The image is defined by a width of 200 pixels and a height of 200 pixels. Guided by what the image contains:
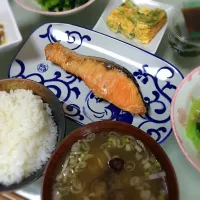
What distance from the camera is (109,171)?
1.01m

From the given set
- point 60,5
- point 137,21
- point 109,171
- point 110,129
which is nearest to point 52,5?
point 60,5

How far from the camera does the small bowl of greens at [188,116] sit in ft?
3.65

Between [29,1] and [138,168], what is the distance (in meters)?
0.92

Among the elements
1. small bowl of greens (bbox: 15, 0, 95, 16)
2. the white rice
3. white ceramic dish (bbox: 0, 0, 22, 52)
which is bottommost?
the white rice

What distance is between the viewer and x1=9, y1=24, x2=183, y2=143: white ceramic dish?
1.29 metres

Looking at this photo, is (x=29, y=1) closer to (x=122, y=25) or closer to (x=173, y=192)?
(x=122, y=25)

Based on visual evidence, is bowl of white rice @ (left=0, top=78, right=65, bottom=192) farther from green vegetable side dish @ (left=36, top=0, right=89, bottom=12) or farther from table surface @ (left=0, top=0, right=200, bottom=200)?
green vegetable side dish @ (left=36, top=0, right=89, bottom=12)

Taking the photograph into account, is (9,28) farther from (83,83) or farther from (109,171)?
(109,171)

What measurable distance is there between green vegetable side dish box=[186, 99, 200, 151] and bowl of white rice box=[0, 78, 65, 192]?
1.37 feet

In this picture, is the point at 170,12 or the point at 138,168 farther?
the point at 170,12

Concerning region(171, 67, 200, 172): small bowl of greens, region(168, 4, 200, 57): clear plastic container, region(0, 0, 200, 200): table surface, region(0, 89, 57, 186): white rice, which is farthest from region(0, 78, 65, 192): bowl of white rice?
region(168, 4, 200, 57): clear plastic container

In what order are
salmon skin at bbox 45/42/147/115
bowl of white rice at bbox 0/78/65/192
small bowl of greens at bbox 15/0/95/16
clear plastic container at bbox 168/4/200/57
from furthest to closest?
small bowl of greens at bbox 15/0/95/16 → clear plastic container at bbox 168/4/200/57 → salmon skin at bbox 45/42/147/115 → bowl of white rice at bbox 0/78/65/192

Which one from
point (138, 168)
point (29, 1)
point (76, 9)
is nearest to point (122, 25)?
point (76, 9)

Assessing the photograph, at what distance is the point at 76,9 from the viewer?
1.46 m
